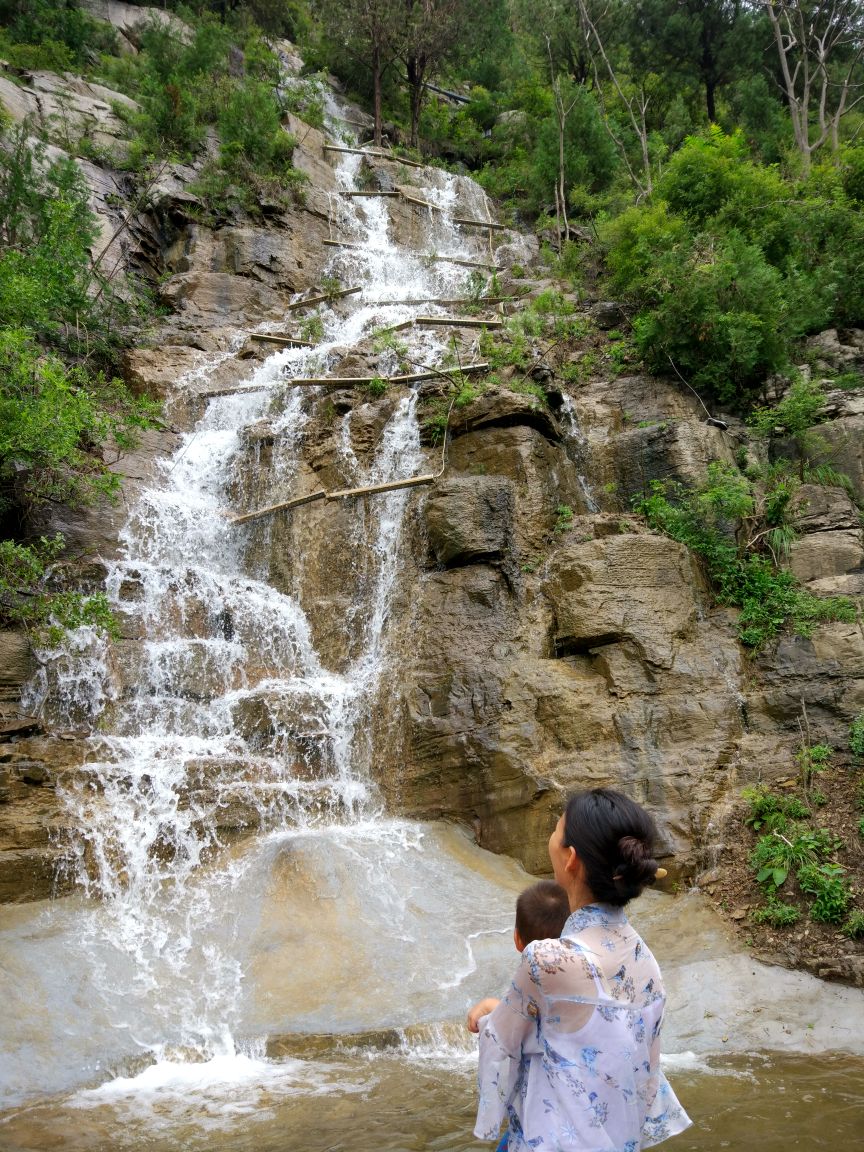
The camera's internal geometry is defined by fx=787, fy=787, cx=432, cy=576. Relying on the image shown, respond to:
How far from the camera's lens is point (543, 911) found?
2.48 metres

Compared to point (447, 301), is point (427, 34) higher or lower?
higher

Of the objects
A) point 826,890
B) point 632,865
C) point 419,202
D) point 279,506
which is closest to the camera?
point 632,865

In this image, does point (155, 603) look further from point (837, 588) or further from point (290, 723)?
point (837, 588)

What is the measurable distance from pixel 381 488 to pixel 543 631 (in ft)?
10.4

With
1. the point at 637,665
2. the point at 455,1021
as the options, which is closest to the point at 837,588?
the point at 637,665

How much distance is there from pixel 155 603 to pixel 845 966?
26.4ft

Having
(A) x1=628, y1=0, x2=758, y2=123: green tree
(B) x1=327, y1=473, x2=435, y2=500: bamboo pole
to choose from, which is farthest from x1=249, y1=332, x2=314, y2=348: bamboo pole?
(A) x1=628, y1=0, x2=758, y2=123: green tree

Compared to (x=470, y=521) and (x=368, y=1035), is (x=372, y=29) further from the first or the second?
(x=368, y=1035)

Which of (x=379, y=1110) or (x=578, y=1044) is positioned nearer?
(x=578, y=1044)

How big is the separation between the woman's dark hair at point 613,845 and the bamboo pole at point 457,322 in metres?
13.6

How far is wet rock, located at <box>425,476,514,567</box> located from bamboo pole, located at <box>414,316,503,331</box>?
5906 mm

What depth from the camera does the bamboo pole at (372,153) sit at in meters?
23.0

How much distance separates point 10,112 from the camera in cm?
1794

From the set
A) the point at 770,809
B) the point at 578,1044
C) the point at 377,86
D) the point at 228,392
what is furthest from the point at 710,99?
the point at 578,1044
